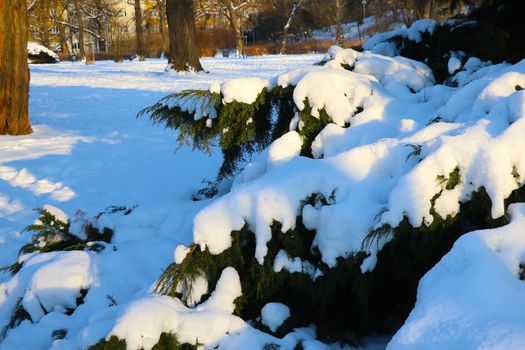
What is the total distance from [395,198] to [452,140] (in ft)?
1.30

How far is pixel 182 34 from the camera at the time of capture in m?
15.6

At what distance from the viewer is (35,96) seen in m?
12.6

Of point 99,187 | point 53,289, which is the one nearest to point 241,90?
point 53,289

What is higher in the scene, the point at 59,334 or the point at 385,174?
the point at 385,174

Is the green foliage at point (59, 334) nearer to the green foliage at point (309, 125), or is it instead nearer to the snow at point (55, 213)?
the snow at point (55, 213)

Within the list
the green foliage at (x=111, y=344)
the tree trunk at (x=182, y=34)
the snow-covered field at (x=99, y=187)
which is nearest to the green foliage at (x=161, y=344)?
the green foliage at (x=111, y=344)

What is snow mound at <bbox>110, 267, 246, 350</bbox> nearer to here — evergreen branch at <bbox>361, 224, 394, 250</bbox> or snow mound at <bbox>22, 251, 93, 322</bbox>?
evergreen branch at <bbox>361, 224, 394, 250</bbox>

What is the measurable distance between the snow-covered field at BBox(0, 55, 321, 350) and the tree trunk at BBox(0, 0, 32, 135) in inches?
15.0

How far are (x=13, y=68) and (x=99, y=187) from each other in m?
3.68

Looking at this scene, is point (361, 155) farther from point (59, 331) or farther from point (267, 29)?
point (267, 29)

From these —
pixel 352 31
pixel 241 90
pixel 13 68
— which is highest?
pixel 352 31

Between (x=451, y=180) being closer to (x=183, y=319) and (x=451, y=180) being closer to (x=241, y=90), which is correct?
(x=183, y=319)

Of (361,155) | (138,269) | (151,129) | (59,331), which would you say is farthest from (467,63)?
(151,129)

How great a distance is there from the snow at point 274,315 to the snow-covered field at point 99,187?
66 centimetres
